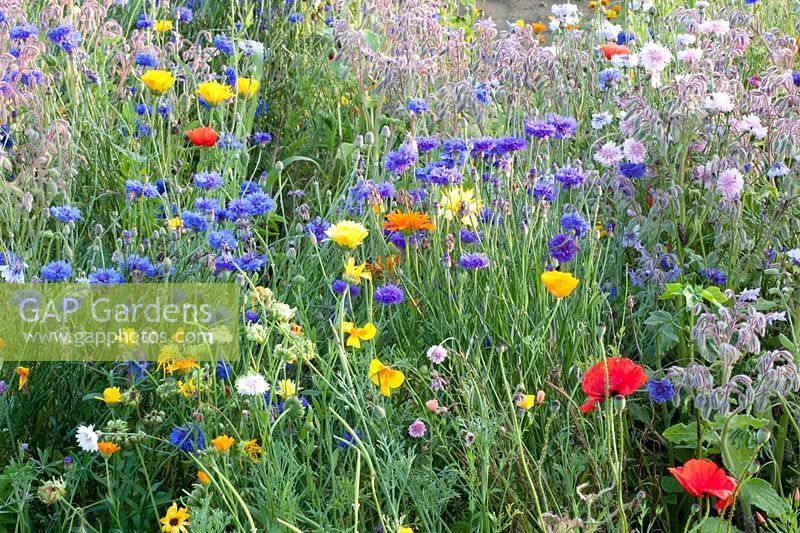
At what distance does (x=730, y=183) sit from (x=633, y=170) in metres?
0.30

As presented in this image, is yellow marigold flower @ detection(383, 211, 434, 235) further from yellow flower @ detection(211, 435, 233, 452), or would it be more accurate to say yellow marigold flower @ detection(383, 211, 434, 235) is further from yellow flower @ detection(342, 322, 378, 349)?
yellow flower @ detection(211, 435, 233, 452)

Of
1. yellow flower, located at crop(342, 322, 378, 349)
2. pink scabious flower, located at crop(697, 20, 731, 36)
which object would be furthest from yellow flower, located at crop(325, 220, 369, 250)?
pink scabious flower, located at crop(697, 20, 731, 36)

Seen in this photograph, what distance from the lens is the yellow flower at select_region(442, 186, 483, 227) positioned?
7.41ft

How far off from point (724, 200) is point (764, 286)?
0.36 m

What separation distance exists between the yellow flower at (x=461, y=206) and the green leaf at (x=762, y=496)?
0.83m

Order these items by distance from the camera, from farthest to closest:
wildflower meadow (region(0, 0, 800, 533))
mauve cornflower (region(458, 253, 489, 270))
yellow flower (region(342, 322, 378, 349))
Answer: mauve cornflower (region(458, 253, 489, 270)) → yellow flower (region(342, 322, 378, 349)) → wildflower meadow (region(0, 0, 800, 533))

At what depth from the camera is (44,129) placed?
277 cm

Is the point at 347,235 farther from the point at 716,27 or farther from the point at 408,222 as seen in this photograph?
the point at 716,27

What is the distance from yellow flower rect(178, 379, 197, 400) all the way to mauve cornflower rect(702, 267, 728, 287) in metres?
1.28

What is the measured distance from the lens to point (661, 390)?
207cm

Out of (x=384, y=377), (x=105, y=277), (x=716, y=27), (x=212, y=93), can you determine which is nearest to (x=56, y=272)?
(x=105, y=277)

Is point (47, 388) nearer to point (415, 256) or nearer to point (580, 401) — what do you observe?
point (415, 256)

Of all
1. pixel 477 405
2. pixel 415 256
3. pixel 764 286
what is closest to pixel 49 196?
pixel 415 256

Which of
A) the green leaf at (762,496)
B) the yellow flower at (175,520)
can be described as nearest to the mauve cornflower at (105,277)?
the yellow flower at (175,520)
